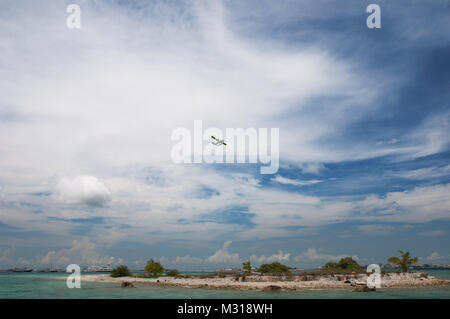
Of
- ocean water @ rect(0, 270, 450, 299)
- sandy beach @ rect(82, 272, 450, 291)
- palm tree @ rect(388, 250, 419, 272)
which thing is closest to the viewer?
ocean water @ rect(0, 270, 450, 299)

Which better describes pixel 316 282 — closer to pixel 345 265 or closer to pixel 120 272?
pixel 345 265

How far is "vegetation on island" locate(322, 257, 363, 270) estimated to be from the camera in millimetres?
73312

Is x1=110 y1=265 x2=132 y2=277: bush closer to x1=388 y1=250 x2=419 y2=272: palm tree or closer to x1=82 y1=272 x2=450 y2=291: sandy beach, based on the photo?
x1=82 y1=272 x2=450 y2=291: sandy beach

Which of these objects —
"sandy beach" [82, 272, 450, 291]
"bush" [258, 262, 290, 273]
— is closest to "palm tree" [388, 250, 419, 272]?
"sandy beach" [82, 272, 450, 291]

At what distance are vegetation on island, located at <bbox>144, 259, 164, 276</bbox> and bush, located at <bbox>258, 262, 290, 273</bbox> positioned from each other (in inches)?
1177

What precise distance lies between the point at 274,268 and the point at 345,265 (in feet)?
62.6

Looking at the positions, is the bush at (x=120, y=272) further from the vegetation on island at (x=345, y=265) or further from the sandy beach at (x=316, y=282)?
the vegetation on island at (x=345, y=265)

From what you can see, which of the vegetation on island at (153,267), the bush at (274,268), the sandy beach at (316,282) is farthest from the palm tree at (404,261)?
the vegetation on island at (153,267)

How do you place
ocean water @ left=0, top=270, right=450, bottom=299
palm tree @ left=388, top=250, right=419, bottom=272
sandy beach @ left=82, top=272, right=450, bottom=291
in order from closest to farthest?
ocean water @ left=0, top=270, right=450, bottom=299 → sandy beach @ left=82, top=272, right=450, bottom=291 → palm tree @ left=388, top=250, right=419, bottom=272

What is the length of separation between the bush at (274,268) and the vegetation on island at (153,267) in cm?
2990

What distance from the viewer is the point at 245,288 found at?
5012 centimetres
